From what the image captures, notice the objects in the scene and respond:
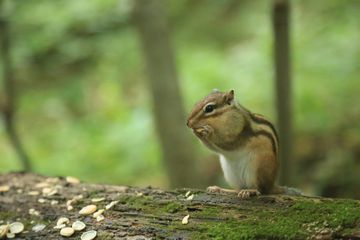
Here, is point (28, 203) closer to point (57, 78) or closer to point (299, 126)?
point (299, 126)

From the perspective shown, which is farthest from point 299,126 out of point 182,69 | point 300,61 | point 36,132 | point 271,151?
point 36,132

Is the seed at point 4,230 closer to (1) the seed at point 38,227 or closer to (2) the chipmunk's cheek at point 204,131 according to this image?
(1) the seed at point 38,227

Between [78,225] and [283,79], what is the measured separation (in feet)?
7.52

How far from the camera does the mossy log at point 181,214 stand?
2752 mm

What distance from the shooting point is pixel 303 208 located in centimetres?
290

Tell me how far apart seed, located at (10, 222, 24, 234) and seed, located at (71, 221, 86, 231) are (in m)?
0.34

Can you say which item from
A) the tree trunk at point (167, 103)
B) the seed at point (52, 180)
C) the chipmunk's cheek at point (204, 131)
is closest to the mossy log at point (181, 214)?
the seed at point (52, 180)

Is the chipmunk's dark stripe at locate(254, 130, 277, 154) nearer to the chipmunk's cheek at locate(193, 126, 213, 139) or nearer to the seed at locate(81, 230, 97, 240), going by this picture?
the chipmunk's cheek at locate(193, 126, 213, 139)

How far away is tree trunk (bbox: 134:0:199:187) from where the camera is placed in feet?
18.1

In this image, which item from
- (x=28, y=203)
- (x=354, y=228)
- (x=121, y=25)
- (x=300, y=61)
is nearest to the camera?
(x=354, y=228)

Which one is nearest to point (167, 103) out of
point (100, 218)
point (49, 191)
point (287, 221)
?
point (49, 191)

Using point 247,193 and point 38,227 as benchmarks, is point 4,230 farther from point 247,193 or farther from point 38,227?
point 247,193

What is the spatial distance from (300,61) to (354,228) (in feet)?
16.3

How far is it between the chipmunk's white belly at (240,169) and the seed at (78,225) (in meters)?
0.93
